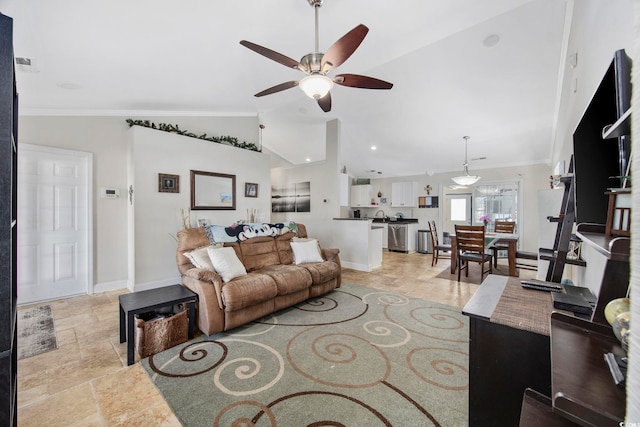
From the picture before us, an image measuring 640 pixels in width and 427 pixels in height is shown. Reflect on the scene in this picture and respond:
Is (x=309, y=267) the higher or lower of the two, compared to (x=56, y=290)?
higher

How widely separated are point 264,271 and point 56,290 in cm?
282

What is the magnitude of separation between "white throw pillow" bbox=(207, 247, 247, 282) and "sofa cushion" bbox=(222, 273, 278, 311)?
0.08 meters

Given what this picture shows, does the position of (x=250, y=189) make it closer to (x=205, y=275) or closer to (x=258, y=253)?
(x=258, y=253)

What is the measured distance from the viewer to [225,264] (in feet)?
8.84

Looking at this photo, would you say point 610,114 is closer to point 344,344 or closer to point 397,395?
point 397,395

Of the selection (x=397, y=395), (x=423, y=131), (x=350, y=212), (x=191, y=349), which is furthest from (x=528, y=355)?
(x=350, y=212)

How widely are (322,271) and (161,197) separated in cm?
264

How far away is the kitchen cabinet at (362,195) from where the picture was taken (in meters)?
8.34

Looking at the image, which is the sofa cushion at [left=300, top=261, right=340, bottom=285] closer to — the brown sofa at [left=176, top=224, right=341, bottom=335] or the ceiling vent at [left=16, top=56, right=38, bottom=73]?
the brown sofa at [left=176, top=224, right=341, bottom=335]

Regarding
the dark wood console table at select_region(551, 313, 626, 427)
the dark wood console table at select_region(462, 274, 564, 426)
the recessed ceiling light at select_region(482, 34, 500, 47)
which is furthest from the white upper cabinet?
the dark wood console table at select_region(551, 313, 626, 427)

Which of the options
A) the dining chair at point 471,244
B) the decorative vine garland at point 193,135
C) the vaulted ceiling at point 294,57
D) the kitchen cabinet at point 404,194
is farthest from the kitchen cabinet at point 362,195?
the decorative vine garland at point 193,135

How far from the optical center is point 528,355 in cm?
117

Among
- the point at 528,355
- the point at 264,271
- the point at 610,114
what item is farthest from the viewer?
the point at 264,271

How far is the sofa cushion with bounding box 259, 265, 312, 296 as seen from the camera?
9.28 ft
